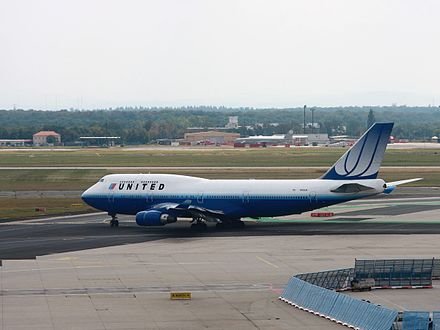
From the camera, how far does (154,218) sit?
226 feet

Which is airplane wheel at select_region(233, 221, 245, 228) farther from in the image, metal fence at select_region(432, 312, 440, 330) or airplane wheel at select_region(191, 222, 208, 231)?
metal fence at select_region(432, 312, 440, 330)

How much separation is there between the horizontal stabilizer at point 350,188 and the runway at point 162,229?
2811 millimetres

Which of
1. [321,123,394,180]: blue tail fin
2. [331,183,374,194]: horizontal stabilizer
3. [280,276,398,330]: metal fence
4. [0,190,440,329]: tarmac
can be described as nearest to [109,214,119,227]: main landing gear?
[0,190,440,329]: tarmac

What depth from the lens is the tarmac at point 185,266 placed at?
132 ft

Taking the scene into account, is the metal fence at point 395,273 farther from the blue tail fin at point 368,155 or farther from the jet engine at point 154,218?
the jet engine at point 154,218

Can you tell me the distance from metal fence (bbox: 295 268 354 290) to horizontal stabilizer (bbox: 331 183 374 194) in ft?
74.6

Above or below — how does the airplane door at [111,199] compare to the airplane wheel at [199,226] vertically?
above

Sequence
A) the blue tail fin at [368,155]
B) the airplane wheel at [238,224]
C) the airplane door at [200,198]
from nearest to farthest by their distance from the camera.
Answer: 1. the blue tail fin at [368,155]
2. the airplane door at [200,198]
3. the airplane wheel at [238,224]

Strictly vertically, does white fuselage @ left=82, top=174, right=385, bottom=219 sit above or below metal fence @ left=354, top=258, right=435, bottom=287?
above

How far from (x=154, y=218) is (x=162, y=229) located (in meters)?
4.01

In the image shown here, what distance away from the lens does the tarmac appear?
1585 inches

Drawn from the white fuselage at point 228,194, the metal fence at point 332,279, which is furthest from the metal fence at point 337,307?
the white fuselage at point 228,194

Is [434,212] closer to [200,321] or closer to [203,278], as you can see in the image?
[203,278]

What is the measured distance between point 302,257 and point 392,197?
45.6 metres
